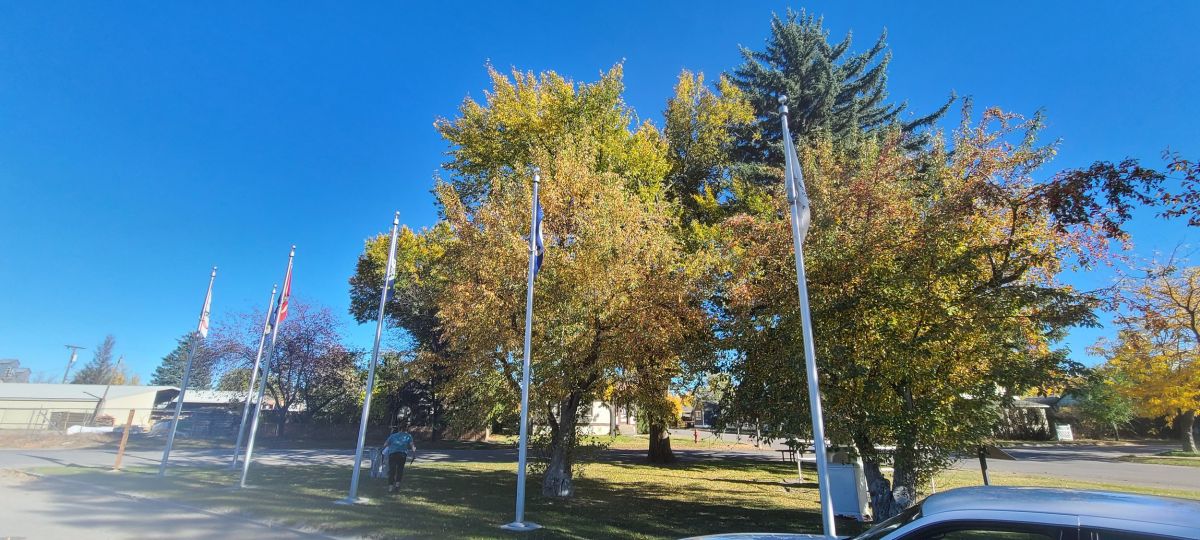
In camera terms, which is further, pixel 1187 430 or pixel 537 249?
pixel 1187 430

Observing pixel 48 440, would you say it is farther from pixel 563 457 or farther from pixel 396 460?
pixel 563 457

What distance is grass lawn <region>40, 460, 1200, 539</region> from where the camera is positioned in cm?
934

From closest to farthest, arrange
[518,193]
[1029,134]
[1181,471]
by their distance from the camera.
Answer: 1. [1029,134]
2. [518,193]
3. [1181,471]

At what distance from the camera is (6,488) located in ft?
43.5

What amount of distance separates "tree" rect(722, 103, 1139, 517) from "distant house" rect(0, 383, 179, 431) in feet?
153

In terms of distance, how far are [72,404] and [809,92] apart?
6467cm

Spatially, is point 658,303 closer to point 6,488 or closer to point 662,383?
point 662,383

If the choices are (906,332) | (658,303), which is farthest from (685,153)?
(906,332)

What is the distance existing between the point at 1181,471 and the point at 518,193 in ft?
92.5

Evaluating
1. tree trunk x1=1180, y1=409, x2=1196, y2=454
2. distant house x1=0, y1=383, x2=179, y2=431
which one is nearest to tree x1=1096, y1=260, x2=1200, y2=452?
tree trunk x1=1180, y1=409, x2=1196, y2=454

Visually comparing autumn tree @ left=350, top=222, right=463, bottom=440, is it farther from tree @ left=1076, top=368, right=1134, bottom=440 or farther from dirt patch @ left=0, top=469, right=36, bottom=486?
tree @ left=1076, top=368, right=1134, bottom=440

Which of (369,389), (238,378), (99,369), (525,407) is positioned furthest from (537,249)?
(99,369)

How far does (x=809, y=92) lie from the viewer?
20.6 meters

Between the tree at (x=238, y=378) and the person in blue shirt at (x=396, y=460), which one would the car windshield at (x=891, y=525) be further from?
the tree at (x=238, y=378)
